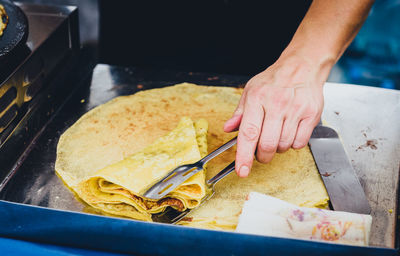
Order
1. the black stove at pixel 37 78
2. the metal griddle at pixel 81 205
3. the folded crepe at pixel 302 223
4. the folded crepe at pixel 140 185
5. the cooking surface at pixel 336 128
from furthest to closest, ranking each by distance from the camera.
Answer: the black stove at pixel 37 78 < the cooking surface at pixel 336 128 < the folded crepe at pixel 140 185 < the folded crepe at pixel 302 223 < the metal griddle at pixel 81 205

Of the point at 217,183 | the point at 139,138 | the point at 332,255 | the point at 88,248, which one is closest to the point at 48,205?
the point at 88,248

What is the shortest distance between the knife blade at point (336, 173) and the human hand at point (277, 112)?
0.18m

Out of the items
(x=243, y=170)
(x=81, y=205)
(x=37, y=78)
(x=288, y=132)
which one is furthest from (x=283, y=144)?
(x=37, y=78)

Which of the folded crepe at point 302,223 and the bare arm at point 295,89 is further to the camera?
the bare arm at point 295,89

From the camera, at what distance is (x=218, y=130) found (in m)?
1.62

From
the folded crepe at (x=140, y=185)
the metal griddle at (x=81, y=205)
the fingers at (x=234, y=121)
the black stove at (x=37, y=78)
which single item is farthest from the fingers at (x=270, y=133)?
the black stove at (x=37, y=78)

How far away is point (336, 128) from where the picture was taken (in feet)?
5.49

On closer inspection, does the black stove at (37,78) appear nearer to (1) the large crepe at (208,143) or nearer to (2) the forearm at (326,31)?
(1) the large crepe at (208,143)

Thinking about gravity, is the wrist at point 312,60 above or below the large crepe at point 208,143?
above

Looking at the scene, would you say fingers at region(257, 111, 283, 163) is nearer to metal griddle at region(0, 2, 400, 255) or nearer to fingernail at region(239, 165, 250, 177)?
fingernail at region(239, 165, 250, 177)

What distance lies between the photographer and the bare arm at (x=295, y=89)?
4.13 feet

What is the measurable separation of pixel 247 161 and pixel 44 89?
1024 millimetres

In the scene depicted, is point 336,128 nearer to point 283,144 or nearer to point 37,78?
point 283,144

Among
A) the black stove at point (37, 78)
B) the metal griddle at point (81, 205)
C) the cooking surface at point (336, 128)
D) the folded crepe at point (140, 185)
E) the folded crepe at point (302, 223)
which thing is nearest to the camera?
the metal griddle at point (81, 205)
